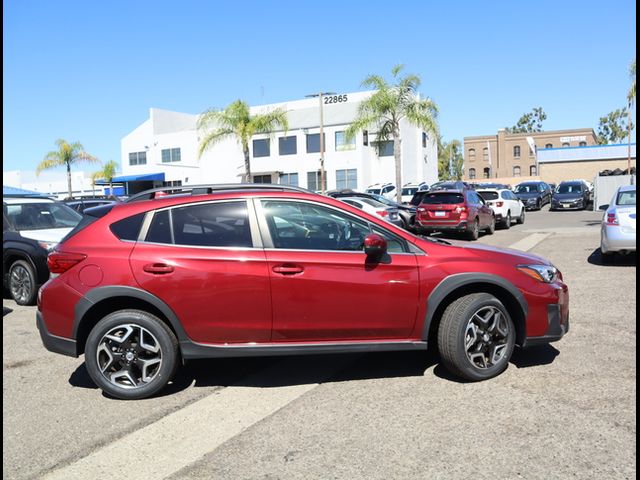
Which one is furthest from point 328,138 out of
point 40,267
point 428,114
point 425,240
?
point 425,240

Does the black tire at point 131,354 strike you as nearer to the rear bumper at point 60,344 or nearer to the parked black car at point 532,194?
the rear bumper at point 60,344

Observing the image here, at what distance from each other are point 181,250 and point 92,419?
4.70 ft

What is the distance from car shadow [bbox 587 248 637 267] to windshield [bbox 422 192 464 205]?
537 cm

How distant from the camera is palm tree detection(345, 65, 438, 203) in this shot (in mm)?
30703

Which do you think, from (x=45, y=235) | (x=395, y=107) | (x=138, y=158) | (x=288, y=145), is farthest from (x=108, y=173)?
(x=45, y=235)

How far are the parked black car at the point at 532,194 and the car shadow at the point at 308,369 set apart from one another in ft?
95.3

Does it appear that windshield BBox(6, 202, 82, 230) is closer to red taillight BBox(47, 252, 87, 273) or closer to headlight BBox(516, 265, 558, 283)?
red taillight BBox(47, 252, 87, 273)

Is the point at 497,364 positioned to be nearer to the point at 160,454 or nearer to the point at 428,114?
the point at 160,454

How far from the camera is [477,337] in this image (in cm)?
488

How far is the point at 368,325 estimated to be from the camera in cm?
479

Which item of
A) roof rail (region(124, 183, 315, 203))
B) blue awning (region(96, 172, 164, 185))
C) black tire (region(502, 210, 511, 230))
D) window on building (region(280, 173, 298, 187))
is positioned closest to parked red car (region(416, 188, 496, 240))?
black tire (region(502, 210, 511, 230))

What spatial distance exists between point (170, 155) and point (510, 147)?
168ft

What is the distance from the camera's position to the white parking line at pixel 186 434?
12.0ft

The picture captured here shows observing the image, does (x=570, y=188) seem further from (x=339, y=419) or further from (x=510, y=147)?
(x=510, y=147)
